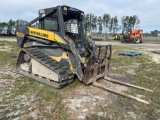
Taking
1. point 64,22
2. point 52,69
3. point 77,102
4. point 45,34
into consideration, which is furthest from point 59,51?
point 77,102

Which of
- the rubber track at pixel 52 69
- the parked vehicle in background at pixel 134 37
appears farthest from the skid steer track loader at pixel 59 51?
the parked vehicle in background at pixel 134 37

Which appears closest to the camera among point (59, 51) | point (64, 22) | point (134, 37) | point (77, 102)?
point (77, 102)

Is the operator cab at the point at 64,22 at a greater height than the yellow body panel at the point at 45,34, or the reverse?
the operator cab at the point at 64,22

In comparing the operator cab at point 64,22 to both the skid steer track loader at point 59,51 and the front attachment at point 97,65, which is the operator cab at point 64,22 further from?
the front attachment at point 97,65

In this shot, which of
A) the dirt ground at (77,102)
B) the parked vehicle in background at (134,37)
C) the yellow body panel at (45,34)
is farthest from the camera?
the parked vehicle in background at (134,37)

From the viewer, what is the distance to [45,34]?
6543mm

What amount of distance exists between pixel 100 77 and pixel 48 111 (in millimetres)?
2881

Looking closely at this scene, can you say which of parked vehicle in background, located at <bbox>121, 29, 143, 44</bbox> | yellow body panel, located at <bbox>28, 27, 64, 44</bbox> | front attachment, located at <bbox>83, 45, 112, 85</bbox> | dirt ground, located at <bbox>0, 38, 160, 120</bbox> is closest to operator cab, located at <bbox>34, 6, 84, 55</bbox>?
yellow body panel, located at <bbox>28, 27, 64, 44</bbox>

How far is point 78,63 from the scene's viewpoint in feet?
19.6

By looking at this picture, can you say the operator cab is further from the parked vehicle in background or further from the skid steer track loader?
the parked vehicle in background

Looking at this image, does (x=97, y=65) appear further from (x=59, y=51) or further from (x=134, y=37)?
(x=134, y=37)

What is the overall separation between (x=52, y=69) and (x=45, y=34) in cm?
134

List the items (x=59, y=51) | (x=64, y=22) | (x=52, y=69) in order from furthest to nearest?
(x=64, y=22)
(x=59, y=51)
(x=52, y=69)

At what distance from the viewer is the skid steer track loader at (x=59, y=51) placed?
600 centimetres
